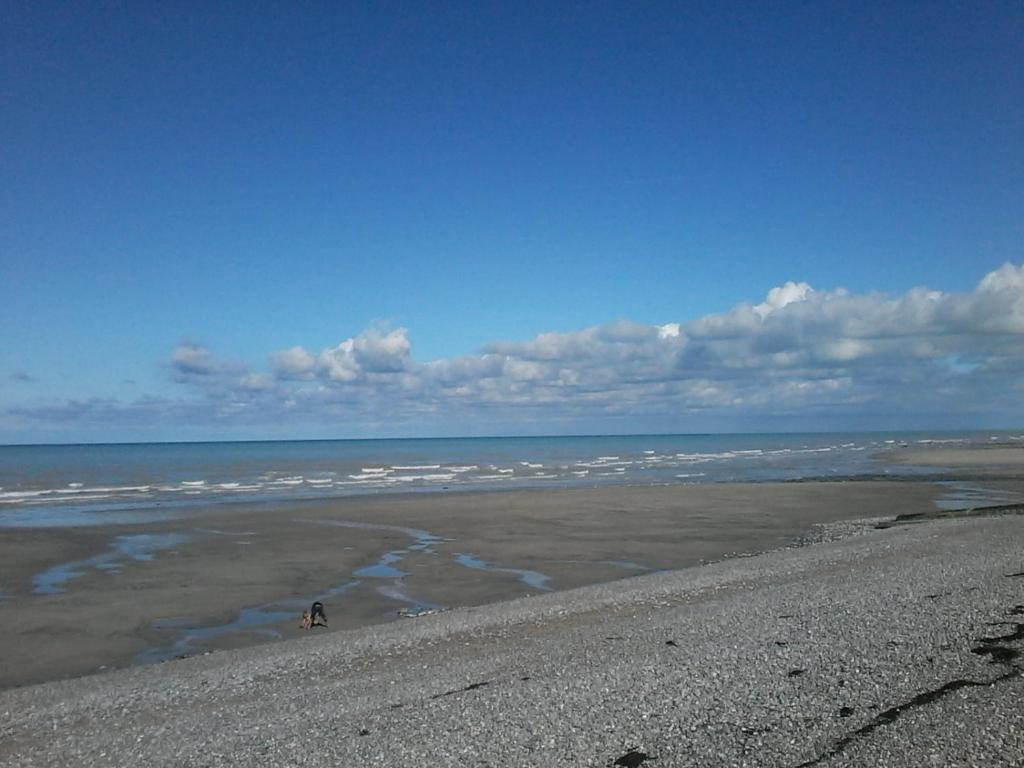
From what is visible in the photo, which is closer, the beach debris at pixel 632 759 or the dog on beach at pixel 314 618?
the beach debris at pixel 632 759

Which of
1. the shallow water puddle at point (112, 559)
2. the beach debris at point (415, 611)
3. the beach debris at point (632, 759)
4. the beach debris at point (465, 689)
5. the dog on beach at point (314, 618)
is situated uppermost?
the shallow water puddle at point (112, 559)

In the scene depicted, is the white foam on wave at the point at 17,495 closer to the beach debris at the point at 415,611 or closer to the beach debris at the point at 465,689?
the beach debris at the point at 415,611

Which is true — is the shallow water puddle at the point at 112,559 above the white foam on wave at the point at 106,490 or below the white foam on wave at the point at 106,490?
below

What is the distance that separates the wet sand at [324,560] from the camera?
48.3 ft

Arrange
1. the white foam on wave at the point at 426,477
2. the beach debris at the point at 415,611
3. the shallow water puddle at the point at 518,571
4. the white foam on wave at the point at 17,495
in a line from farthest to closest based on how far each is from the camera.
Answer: the white foam on wave at the point at 426,477 < the white foam on wave at the point at 17,495 < the shallow water puddle at the point at 518,571 < the beach debris at the point at 415,611

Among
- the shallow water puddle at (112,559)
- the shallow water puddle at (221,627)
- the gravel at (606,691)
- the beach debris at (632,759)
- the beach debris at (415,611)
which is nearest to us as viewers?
the beach debris at (632,759)

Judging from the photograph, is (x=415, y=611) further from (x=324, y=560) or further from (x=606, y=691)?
(x=606, y=691)

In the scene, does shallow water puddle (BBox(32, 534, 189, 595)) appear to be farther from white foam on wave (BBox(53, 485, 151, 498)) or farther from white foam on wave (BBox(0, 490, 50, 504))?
white foam on wave (BBox(53, 485, 151, 498))

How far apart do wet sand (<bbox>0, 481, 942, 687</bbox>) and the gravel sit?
2289 mm

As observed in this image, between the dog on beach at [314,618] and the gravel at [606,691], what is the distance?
143cm

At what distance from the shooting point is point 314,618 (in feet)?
49.3

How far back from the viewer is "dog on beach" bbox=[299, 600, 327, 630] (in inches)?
587

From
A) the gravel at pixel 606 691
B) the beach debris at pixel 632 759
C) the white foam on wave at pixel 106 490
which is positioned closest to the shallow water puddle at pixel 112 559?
the gravel at pixel 606 691

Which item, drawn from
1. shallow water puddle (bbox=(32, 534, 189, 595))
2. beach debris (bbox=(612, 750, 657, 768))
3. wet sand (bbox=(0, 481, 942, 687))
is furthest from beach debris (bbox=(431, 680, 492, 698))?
shallow water puddle (bbox=(32, 534, 189, 595))
